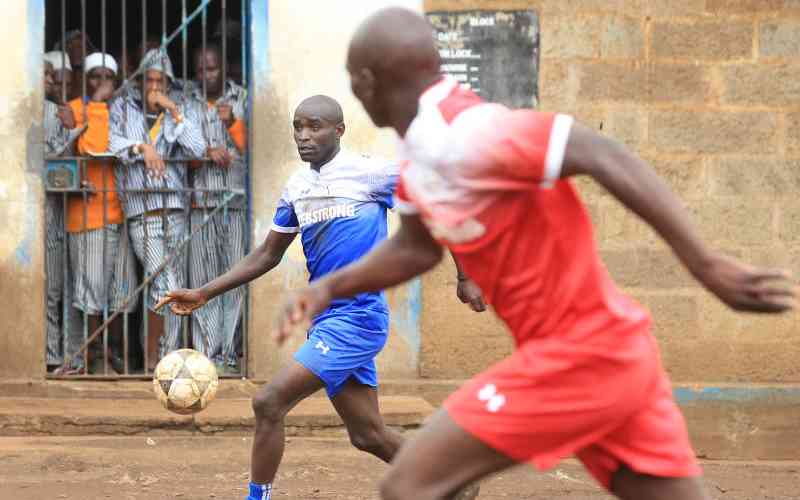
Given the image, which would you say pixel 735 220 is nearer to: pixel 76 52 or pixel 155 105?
pixel 155 105

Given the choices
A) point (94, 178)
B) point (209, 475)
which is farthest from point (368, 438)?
point (94, 178)

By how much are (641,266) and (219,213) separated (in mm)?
2720

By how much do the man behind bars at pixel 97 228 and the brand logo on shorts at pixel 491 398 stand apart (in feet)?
18.5

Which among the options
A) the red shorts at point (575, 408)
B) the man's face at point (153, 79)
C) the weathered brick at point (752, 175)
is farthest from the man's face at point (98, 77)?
the red shorts at point (575, 408)

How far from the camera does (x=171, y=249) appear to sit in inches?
344

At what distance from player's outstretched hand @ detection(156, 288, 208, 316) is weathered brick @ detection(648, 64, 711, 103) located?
397 cm

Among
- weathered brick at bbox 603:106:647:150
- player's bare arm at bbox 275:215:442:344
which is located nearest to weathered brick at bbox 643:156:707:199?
weathered brick at bbox 603:106:647:150

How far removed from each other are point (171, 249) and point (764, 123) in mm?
3872

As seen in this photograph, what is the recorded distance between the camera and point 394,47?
3.55 m

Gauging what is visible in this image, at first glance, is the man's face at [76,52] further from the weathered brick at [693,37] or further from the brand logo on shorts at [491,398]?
the brand logo on shorts at [491,398]

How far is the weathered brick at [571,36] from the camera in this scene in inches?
336

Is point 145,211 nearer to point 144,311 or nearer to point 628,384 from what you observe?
point 144,311

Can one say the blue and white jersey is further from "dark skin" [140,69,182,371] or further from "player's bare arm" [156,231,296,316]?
"dark skin" [140,69,182,371]

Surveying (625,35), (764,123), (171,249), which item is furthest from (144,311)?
(764,123)
